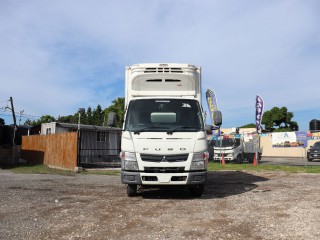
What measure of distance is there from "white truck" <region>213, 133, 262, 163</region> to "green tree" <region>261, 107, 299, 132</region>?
3294 cm

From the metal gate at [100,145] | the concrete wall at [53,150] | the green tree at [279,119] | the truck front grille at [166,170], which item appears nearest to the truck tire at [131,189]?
the truck front grille at [166,170]

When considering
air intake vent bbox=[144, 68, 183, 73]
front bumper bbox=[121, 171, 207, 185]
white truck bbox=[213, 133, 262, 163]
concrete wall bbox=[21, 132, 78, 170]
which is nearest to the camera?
front bumper bbox=[121, 171, 207, 185]

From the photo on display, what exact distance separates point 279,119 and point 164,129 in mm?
55124

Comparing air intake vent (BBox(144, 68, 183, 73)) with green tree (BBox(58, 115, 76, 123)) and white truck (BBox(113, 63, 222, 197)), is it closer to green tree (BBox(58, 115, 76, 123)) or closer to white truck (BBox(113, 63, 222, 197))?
white truck (BBox(113, 63, 222, 197))

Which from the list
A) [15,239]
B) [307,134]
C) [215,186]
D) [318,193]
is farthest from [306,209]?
[307,134]

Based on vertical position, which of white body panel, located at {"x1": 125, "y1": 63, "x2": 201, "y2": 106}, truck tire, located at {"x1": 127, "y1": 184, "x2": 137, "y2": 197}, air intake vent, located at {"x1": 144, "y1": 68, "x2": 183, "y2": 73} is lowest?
truck tire, located at {"x1": 127, "y1": 184, "x2": 137, "y2": 197}

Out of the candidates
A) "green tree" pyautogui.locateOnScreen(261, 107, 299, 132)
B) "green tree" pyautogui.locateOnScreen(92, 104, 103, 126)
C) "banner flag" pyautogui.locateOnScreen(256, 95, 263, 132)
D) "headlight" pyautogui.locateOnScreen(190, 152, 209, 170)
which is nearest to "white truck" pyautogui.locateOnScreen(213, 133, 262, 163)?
"banner flag" pyautogui.locateOnScreen(256, 95, 263, 132)

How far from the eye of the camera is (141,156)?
314 inches

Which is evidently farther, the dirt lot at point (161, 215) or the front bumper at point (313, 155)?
the front bumper at point (313, 155)

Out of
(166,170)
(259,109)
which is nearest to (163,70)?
(166,170)

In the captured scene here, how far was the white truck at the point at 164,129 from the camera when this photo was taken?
26.1 feet

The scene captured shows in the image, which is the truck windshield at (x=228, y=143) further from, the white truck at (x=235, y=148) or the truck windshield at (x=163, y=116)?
the truck windshield at (x=163, y=116)

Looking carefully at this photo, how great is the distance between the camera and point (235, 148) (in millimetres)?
26000

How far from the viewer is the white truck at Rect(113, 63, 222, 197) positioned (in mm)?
7941
